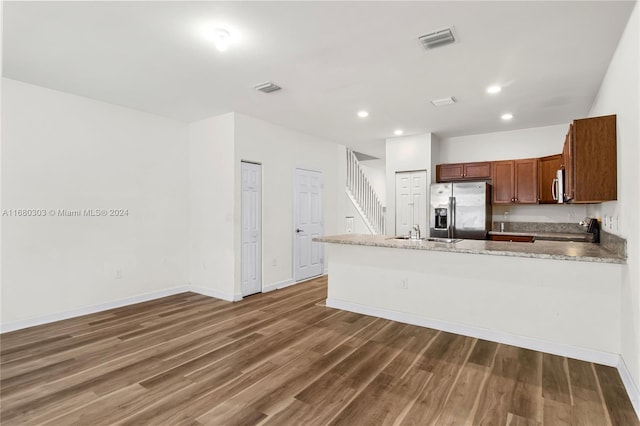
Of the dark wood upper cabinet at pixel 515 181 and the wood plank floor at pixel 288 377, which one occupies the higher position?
the dark wood upper cabinet at pixel 515 181

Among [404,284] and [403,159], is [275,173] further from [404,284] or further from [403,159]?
[404,284]

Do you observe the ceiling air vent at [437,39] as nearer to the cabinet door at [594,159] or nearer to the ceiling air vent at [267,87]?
the cabinet door at [594,159]

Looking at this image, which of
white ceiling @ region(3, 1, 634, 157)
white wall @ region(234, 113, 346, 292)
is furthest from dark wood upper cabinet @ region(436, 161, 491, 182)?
white wall @ region(234, 113, 346, 292)

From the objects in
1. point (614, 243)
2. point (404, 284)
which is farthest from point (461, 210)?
point (614, 243)

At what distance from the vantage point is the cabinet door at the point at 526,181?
5.45 m

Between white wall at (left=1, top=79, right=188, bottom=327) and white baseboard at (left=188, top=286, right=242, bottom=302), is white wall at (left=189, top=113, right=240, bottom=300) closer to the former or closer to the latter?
white baseboard at (left=188, top=286, right=242, bottom=302)

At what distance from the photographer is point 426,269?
3793mm

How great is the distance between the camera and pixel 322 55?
118 inches

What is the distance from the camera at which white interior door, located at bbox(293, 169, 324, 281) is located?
5.99 meters

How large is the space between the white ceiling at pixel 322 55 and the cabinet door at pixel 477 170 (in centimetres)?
121

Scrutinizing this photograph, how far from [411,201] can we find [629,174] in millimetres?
3890

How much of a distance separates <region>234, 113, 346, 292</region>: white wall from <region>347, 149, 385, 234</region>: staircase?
200cm

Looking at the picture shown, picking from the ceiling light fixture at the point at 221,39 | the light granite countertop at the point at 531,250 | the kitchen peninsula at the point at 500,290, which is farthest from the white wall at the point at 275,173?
the ceiling light fixture at the point at 221,39

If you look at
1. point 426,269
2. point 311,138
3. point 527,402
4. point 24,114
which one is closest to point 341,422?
point 527,402
